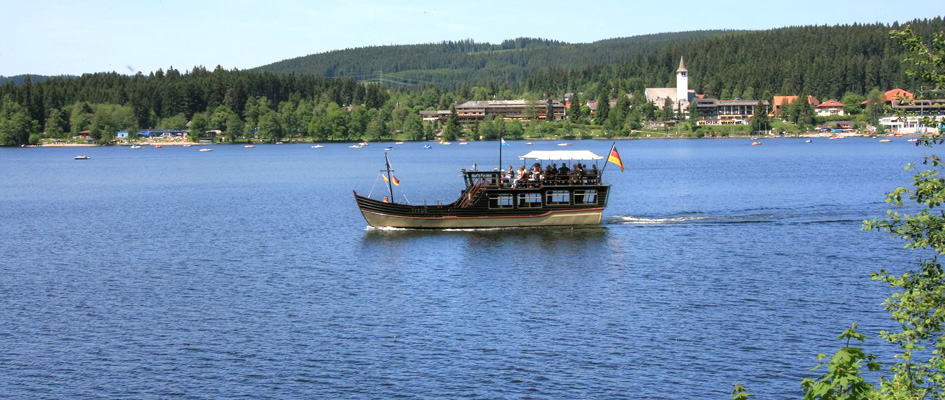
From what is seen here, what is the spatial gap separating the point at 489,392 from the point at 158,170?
513ft

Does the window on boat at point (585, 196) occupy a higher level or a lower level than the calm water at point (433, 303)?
higher

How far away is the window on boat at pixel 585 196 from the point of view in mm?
74750

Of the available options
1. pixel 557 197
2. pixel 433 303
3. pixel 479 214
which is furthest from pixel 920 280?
pixel 557 197

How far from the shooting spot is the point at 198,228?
82938mm

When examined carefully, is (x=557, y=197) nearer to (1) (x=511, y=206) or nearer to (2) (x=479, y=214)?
(1) (x=511, y=206)

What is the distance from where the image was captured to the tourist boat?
73.8 meters

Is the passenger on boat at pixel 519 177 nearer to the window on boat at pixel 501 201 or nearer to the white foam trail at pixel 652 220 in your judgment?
the window on boat at pixel 501 201

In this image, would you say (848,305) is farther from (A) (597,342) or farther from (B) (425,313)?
(B) (425,313)

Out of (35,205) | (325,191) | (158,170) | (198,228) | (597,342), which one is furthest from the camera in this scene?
(158,170)

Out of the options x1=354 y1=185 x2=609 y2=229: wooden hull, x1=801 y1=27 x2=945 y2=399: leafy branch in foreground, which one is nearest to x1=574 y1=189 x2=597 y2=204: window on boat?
x1=354 y1=185 x2=609 y2=229: wooden hull

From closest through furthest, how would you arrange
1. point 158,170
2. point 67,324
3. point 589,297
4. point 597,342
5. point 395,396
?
point 395,396 → point 597,342 → point 67,324 → point 589,297 → point 158,170

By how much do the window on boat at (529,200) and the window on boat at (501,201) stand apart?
27.1 inches

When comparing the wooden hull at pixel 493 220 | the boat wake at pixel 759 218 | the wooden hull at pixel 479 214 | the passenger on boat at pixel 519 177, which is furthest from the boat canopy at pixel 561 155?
the boat wake at pixel 759 218

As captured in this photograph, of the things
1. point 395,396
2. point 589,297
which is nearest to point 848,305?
point 589,297
